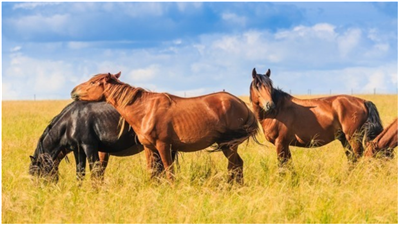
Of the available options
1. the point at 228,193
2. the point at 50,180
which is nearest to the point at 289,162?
the point at 228,193

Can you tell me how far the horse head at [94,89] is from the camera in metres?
8.64

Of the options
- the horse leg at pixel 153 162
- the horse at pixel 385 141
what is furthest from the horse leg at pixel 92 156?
the horse at pixel 385 141

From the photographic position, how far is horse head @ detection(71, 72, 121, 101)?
28.3 ft

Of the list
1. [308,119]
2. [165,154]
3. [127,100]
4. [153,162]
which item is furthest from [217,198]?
[308,119]

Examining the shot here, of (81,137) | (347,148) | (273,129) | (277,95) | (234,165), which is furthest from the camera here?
(347,148)

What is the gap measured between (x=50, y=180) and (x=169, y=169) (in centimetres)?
206

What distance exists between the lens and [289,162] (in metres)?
8.88

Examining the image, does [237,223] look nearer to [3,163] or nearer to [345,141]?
[345,141]

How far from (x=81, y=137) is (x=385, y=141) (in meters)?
5.00

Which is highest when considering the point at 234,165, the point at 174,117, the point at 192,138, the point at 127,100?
the point at 127,100

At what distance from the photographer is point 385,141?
852cm

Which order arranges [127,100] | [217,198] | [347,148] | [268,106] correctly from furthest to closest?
→ [347,148] < [268,106] < [127,100] < [217,198]

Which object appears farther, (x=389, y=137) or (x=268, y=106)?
(x=268, y=106)

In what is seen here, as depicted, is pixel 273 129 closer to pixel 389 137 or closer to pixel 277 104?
pixel 277 104
